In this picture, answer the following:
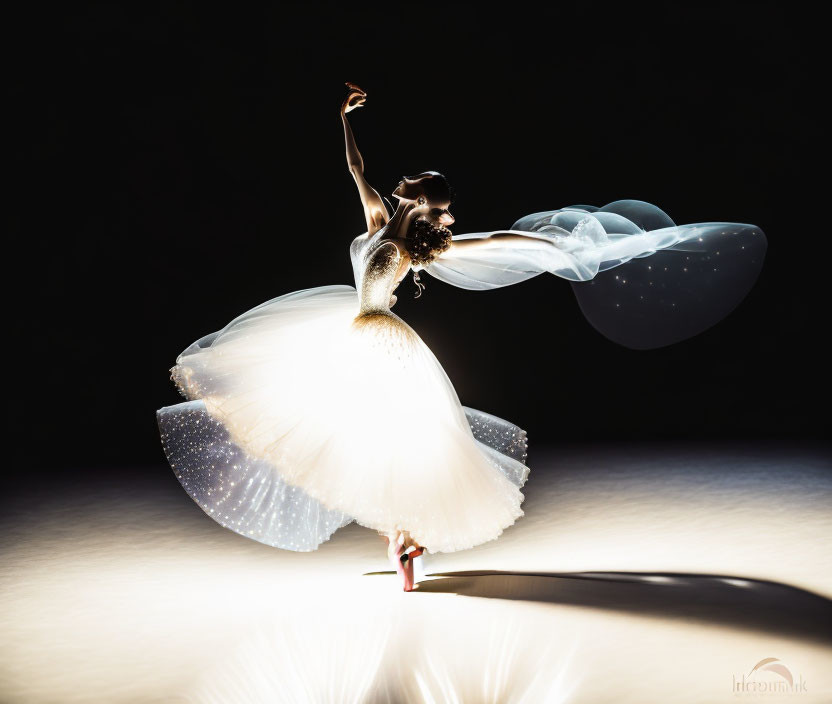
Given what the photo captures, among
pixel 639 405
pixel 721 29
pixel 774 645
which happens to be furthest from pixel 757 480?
pixel 721 29

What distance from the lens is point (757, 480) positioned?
14.9ft

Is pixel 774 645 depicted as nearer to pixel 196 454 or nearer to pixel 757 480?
pixel 196 454

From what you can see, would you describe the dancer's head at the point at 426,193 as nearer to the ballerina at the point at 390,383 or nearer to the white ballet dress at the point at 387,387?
the ballerina at the point at 390,383

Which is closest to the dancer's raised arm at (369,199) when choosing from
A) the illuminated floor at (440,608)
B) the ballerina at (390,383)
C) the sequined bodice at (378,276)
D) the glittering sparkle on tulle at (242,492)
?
the ballerina at (390,383)

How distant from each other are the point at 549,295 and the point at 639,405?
889 millimetres

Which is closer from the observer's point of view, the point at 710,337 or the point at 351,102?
the point at 351,102

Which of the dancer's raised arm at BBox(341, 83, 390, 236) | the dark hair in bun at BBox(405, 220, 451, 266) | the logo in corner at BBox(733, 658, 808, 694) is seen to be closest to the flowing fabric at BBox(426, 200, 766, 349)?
the dark hair in bun at BBox(405, 220, 451, 266)

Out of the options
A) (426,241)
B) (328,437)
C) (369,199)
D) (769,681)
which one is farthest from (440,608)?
(369,199)

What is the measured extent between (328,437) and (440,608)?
57 cm

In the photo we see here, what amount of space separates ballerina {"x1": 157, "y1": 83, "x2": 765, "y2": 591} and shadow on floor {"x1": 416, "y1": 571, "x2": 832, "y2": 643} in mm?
238

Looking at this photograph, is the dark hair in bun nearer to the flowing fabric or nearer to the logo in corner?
the flowing fabric

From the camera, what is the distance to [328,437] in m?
2.76

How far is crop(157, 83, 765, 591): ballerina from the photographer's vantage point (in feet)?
8.97

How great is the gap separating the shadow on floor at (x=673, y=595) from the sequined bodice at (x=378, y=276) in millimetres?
865
